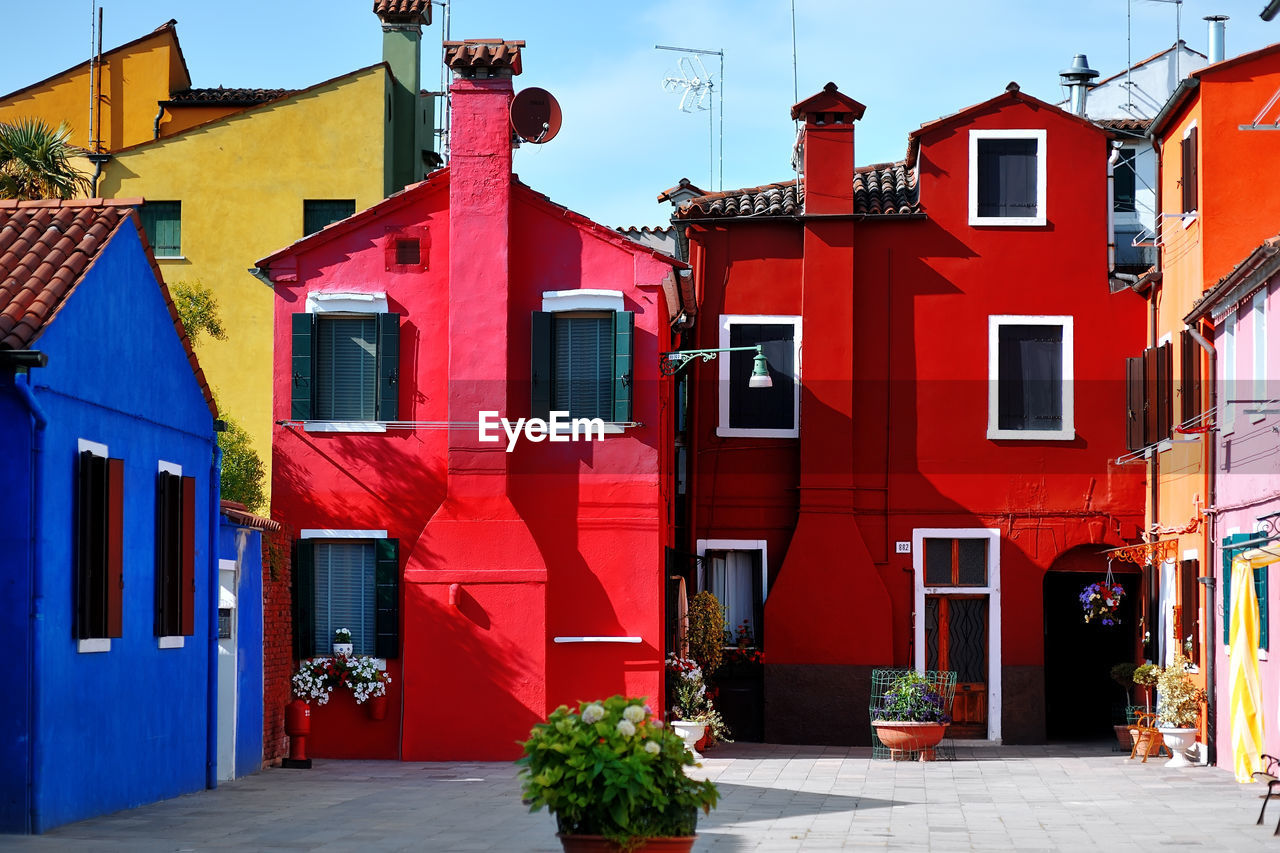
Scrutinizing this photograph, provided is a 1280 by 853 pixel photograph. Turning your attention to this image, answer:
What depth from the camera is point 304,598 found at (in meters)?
20.3

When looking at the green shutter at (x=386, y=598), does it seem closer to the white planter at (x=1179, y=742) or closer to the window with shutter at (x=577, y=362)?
the window with shutter at (x=577, y=362)

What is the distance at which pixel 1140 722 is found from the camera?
818 inches

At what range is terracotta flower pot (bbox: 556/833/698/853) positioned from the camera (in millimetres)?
8727

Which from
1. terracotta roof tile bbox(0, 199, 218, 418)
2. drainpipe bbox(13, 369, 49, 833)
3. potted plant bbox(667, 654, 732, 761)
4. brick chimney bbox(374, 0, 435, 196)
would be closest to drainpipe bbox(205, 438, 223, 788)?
terracotta roof tile bbox(0, 199, 218, 418)

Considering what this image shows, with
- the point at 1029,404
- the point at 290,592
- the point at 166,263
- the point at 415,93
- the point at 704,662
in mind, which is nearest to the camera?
the point at 290,592

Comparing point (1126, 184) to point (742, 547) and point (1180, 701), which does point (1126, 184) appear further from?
point (1180, 701)

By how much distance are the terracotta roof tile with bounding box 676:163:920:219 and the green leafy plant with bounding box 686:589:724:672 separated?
5.47 metres

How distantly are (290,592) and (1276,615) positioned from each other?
36.4 ft

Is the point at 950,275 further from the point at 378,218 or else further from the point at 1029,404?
the point at 378,218

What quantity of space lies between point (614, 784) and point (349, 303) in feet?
42.5

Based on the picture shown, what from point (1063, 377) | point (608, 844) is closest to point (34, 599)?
point (608, 844)

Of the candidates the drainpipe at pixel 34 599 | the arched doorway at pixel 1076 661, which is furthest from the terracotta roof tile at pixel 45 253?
the arched doorway at pixel 1076 661

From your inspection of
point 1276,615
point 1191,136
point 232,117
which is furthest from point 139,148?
point 1276,615

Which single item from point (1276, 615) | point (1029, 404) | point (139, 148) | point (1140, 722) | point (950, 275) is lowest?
point (1140, 722)
